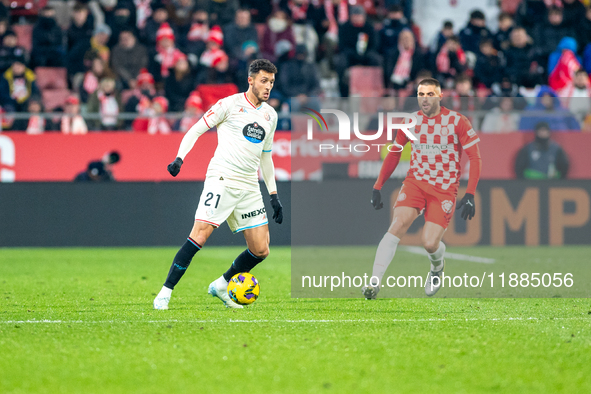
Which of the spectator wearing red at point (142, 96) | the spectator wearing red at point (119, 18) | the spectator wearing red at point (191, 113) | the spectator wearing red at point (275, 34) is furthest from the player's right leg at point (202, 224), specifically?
the spectator wearing red at point (119, 18)

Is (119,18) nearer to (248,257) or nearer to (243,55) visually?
(243,55)

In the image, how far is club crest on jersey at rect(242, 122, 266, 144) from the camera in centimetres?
728

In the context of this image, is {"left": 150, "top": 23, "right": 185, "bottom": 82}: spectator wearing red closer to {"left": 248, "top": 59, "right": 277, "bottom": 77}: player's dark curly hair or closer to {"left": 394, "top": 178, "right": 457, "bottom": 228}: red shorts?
{"left": 394, "top": 178, "right": 457, "bottom": 228}: red shorts

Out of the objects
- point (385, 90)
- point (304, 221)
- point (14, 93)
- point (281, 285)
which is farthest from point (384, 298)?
point (14, 93)

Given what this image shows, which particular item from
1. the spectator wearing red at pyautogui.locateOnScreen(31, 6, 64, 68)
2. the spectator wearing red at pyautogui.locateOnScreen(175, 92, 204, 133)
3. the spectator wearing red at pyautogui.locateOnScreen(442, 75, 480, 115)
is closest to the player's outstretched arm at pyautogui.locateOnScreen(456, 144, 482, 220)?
the spectator wearing red at pyautogui.locateOnScreen(442, 75, 480, 115)

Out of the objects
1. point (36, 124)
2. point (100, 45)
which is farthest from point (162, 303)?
point (100, 45)

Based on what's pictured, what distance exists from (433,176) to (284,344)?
3246mm

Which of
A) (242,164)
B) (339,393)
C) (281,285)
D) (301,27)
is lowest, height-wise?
(281,285)

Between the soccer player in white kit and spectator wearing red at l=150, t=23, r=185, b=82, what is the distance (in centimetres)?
923

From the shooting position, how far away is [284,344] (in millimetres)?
5480

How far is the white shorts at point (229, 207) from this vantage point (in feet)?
23.6

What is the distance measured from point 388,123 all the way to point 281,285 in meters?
2.43

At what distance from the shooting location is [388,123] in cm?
828

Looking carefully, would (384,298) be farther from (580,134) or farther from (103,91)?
(103,91)
